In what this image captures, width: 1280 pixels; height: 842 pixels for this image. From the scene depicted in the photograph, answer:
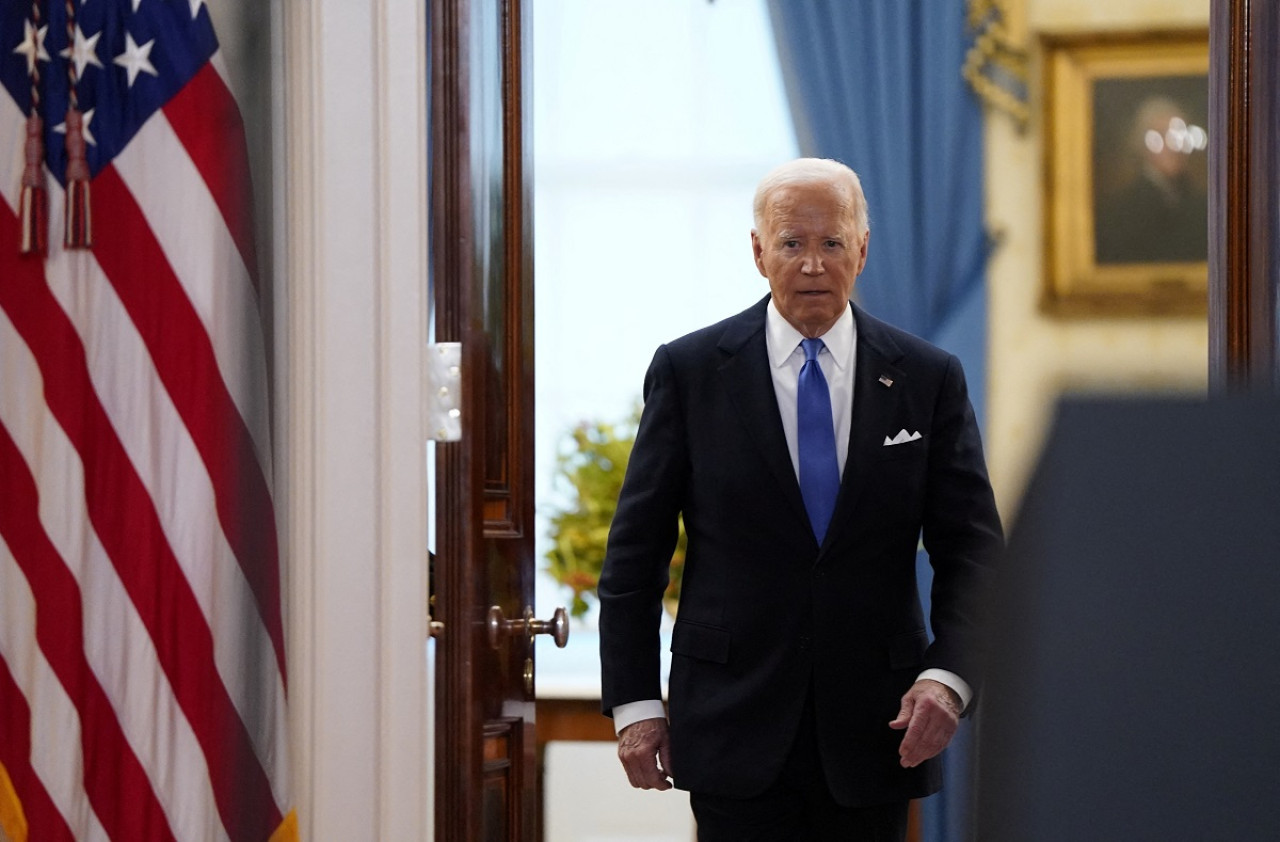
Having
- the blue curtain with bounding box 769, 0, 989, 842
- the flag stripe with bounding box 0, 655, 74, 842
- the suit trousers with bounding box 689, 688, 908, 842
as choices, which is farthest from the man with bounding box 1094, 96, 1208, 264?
the flag stripe with bounding box 0, 655, 74, 842

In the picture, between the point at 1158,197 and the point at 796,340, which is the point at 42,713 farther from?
the point at 1158,197

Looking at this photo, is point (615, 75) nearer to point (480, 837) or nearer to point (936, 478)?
point (936, 478)

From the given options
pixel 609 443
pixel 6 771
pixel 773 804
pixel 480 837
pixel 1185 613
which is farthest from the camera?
pixel 609 443

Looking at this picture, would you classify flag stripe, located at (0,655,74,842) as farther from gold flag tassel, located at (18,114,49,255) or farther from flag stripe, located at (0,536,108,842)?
gold flag tassel, located at (18,114,49,255)

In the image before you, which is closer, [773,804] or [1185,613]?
[1185,613]

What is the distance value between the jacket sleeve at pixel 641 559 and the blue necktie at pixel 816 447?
21cm

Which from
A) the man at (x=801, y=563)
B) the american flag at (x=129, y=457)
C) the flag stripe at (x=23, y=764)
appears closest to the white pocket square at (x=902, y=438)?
the man at (x=801, y=563)

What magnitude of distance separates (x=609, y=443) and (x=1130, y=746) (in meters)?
4.17

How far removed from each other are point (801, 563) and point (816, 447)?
0.21 metres

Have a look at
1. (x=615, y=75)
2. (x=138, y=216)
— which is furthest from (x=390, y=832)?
(x=615, y=75)

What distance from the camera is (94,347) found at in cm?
195

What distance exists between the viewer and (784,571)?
2.40m

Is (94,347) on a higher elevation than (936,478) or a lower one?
higher

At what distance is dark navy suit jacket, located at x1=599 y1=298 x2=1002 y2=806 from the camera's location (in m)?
2.37
